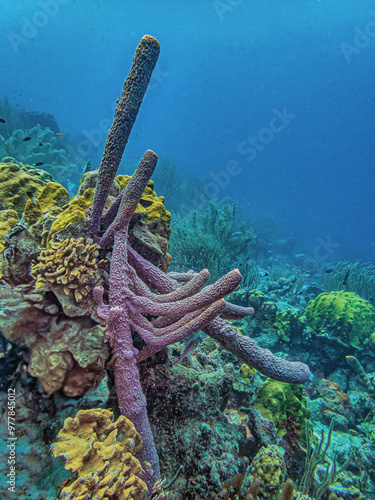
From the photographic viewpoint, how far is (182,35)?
92375mm

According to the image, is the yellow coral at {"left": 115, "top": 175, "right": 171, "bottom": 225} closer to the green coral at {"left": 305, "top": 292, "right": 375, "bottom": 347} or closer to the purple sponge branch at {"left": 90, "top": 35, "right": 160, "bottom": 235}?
the purple sponge branch at {"left": 90, "top": 35, "right": 160, "bottom": 235}

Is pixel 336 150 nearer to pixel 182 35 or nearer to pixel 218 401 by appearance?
pixel 182 35

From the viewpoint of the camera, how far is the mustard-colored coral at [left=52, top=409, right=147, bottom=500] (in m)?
1.02

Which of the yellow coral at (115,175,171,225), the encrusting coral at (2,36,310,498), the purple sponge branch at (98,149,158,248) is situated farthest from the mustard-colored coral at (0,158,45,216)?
the purple sponge branch at (98,149,158,248)

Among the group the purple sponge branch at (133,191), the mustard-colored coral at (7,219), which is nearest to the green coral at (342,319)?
the purple sponge branch at (133,191)

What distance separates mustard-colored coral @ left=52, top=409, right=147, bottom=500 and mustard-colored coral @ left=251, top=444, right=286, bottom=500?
3.22ft

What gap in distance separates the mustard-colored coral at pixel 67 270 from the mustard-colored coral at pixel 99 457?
2.36 feet

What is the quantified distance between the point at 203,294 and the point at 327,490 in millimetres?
3392

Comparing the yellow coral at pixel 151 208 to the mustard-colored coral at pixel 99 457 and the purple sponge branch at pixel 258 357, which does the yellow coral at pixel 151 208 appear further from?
the mustard-colored coral at pixel 99 457

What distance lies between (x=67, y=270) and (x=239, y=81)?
131 metres

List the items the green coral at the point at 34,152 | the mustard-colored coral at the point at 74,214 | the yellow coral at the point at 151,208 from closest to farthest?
the mustard-colored coral at the point at 74,214, the yellow coral at the point at 151,208, the green coral at the point at 34,152

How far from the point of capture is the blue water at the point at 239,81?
226ft

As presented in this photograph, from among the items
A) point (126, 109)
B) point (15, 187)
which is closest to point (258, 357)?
point (126, 109)

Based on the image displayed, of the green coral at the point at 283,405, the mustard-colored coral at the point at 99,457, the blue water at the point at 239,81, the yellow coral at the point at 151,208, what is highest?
the blue water at the point at 239,81
